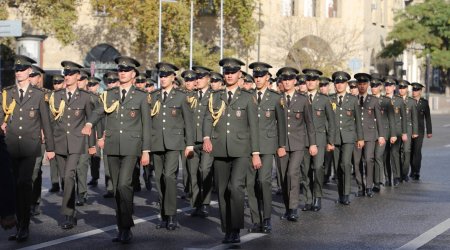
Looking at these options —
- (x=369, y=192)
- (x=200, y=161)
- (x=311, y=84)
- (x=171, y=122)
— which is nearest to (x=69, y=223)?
(x=171, y=122)

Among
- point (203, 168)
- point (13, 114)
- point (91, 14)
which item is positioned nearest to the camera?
point (13, 114)

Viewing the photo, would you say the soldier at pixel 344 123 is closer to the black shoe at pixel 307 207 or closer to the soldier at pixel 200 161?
the black shoe at pixel 307 207

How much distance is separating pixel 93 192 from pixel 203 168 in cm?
319

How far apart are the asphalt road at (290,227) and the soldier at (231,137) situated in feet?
1.95

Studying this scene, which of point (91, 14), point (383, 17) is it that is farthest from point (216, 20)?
point (383, 17)

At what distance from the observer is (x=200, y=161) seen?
1526 cm

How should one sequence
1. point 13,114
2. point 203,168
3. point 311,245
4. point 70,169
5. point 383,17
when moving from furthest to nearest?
point 383,17
point 203,168
point 70,169
point 13,114
point 311,245

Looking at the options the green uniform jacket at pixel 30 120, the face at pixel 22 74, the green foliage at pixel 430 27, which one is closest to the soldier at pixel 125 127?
the green uniform jacket at pixel 30 120

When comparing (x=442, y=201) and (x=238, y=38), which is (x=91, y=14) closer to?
(x=238, y=38)

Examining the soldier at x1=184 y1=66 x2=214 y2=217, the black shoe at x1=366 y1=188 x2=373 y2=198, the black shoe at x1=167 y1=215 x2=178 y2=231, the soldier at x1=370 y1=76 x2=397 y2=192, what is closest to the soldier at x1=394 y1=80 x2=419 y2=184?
the soldier at x1=370 y1=76 x2=397 y2=192

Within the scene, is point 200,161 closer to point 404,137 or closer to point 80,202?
point 80,202

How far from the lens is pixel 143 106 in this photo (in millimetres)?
11906

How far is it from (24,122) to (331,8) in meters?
54.4

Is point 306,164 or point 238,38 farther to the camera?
point 238,38
